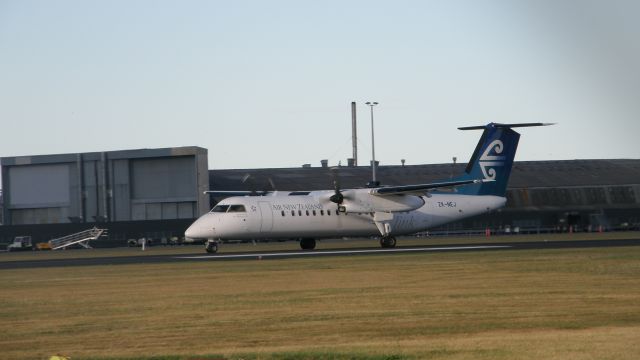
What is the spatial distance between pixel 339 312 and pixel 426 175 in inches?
3066

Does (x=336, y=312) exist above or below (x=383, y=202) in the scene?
below

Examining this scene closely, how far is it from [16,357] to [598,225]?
226 ft

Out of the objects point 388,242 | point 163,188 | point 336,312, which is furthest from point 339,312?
point 163,188

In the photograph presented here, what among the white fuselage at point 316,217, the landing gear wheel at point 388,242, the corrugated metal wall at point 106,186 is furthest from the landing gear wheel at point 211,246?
the corrugated metal wall at point 106,186

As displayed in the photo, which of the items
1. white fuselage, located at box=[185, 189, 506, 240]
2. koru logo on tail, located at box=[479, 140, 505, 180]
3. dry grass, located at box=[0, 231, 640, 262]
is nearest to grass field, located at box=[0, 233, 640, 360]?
white fuselage, located at box=[185, 189, 506, 240]

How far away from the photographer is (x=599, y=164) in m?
102

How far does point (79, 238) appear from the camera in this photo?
73.2m

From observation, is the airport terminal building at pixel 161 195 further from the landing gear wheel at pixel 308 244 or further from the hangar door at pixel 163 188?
the landing gear wheel at pixel 308 244

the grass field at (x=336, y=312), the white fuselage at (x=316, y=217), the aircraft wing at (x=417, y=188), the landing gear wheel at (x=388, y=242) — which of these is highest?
the aircraft wing at (x=417, y=188)

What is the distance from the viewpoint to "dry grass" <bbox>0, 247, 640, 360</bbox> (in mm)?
16203

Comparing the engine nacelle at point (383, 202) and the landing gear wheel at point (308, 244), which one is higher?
the engine nacelle at point (383, 202)

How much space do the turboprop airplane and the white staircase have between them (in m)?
23.1

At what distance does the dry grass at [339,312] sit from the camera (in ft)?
53.2

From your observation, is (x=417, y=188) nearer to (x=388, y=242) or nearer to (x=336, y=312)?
(x=388, y=242)
